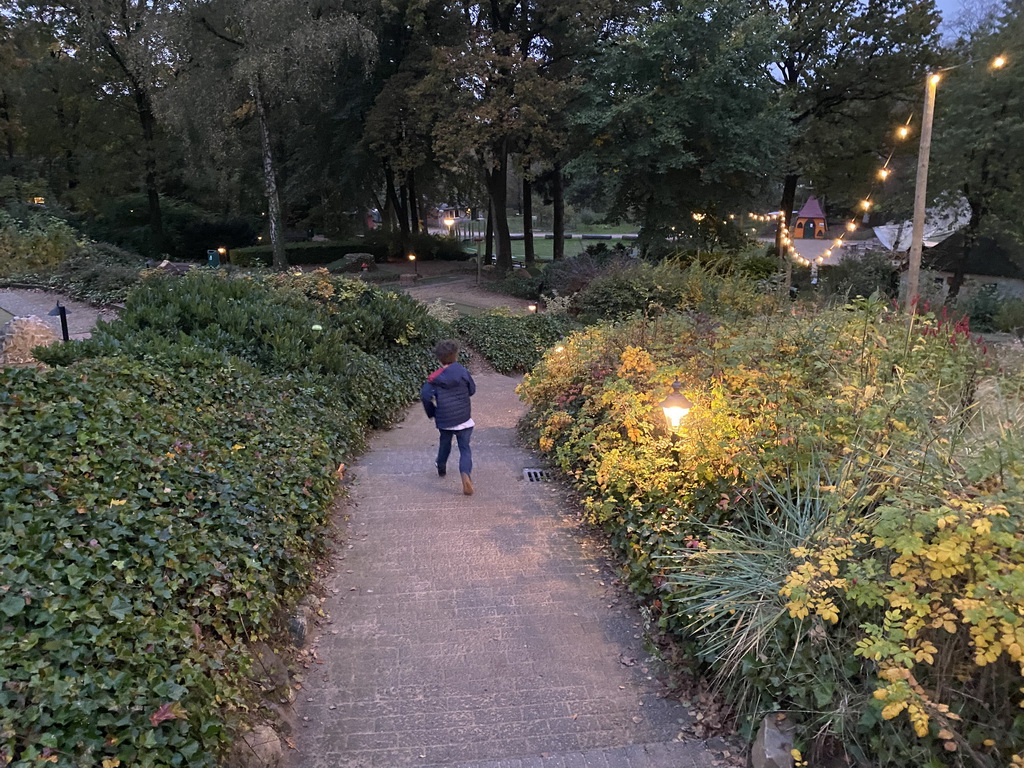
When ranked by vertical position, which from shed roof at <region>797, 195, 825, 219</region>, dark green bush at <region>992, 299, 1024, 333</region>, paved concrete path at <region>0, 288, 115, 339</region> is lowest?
dark green bush at <region>992, 299, 1024, 333</region>

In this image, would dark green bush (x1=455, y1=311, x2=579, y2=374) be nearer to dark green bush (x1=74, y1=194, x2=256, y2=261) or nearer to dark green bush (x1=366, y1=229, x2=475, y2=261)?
dark green bush (x1=366, y1=229, x2=475, y2=261)

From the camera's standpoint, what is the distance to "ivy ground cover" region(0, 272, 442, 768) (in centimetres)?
226

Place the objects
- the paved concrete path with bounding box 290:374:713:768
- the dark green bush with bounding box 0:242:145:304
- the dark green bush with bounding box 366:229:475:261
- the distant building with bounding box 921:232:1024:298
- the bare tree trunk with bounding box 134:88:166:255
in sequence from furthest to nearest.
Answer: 1. the dark green bush with bounding box 366:229:475:261
2. the bare tree trunk with bounding box 134:88:166:255
3. the distant building with bounding box 921:232:1024:298
4. the dark green bush with bounding box 0:242:145:304
5. the paved concrete path with bounding box 290:374:713:768

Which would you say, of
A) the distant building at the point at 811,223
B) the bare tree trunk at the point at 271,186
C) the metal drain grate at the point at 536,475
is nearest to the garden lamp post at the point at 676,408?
the metal drain grate at the point at 536,475

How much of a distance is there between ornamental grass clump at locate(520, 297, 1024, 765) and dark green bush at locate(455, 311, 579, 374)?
263 inches

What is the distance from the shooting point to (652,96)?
18.9 m

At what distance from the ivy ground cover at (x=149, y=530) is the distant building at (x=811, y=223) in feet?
167

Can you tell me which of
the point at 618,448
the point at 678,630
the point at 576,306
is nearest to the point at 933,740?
the point at 678,630

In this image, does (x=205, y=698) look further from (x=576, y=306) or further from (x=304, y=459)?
(x=576, y=306)

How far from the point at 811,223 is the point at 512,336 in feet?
150

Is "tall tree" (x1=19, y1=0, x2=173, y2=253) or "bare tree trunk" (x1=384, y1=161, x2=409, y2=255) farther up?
"tall tree" (x1=19, y1=0, x2=173, y2=253)

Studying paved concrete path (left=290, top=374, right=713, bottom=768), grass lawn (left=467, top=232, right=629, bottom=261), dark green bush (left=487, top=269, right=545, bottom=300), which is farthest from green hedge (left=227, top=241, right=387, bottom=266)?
paved concrete path (left=290, top=374, right=713, bottom=768)

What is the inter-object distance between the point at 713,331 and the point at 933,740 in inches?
207

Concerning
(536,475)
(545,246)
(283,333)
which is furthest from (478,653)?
(545,246)
